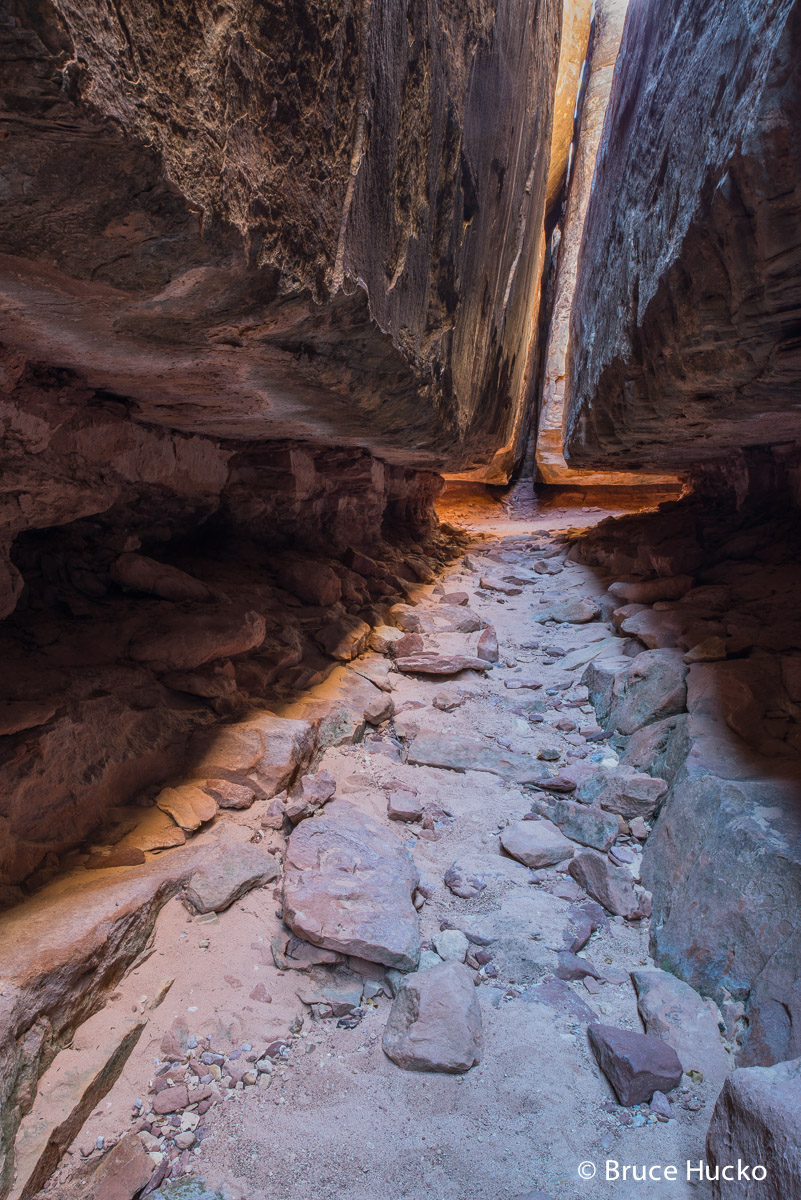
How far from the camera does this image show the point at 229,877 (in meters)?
2.16

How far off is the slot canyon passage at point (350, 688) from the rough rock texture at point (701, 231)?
18 mm

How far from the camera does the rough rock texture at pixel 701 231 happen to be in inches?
52.2

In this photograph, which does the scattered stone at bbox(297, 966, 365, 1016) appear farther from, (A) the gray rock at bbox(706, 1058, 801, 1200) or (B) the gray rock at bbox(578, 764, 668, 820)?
(B) the gray rock at bbox(578, 764, 668, 820)

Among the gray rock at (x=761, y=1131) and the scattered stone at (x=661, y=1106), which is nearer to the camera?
the gray rock at (x=761, y=1131)

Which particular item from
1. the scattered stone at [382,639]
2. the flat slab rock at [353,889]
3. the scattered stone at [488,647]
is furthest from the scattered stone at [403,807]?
the scattered stone at [488,647]

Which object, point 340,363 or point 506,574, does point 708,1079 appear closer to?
point 340,363

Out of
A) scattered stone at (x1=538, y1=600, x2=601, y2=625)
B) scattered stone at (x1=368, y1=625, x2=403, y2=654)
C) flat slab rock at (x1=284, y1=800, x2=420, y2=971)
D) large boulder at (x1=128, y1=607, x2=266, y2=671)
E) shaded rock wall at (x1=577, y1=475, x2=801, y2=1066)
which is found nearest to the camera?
shaded rock wall at (x1=577, y1=475, x2=801, y2=1066)

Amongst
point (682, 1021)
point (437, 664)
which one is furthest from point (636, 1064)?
point (437, 664)

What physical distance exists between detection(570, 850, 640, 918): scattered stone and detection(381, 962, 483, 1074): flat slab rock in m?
0.68

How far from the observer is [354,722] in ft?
11.3

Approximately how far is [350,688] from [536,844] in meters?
1.53

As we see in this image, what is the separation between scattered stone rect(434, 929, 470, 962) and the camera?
6.71ft

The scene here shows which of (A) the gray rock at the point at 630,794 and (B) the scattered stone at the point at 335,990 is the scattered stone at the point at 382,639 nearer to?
(A) the gray rock at the point at 630,794

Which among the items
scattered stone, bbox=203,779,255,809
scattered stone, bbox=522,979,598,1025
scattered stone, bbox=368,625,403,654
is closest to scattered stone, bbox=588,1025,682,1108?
scattered stone, bbox=522,979,598,1025
